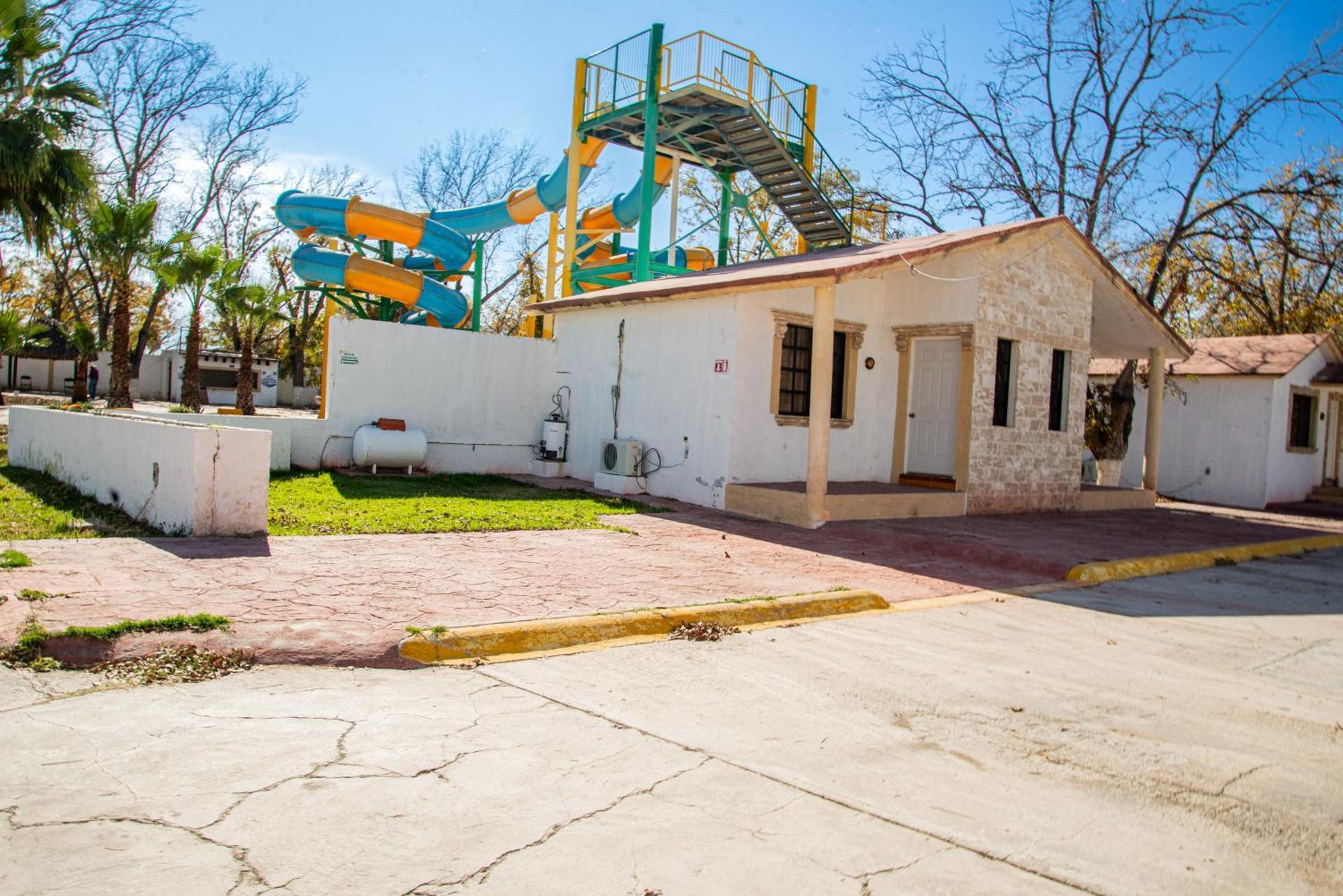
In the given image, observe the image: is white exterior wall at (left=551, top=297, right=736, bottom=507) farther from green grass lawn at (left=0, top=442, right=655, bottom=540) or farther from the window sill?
green grass lawn at (left=0, top=442, right=655, bottom=540)

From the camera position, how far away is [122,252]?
875 inches

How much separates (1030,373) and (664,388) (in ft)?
20.7

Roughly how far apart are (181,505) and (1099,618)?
27.2 ft

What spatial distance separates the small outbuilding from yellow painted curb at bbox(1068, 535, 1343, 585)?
11.0ft

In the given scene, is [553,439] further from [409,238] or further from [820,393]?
[409,238]

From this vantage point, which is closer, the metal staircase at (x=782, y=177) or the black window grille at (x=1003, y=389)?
the black window grille at (x=1003, y=389)

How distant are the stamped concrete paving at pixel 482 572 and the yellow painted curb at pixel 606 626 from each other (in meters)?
0.23

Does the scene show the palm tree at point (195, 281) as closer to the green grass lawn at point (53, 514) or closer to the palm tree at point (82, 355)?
the palm tree at point (82, 355)

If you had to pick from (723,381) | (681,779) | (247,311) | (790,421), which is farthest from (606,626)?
(247,311)

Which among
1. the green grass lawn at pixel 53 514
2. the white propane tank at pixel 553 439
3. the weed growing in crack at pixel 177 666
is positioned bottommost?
the weed growing in crack at pixel 177 666

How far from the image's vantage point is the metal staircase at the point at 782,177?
1886cm

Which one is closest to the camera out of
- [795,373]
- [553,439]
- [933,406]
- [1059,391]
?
[795,373]

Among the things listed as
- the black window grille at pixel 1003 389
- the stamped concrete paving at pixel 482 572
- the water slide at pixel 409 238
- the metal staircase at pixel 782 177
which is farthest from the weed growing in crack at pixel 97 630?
the metal staircase at pixel 782 177

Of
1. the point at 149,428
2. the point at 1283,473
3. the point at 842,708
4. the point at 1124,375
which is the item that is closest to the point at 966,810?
the point at 842,708
